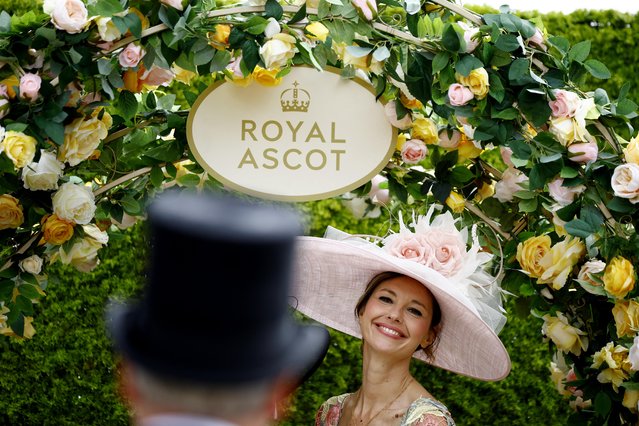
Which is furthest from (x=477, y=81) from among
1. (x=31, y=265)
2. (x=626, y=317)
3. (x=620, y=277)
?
(x=31, y=265)

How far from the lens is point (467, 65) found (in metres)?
2.86

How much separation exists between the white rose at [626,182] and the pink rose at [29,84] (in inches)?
66.2

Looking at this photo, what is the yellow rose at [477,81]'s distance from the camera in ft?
9.39

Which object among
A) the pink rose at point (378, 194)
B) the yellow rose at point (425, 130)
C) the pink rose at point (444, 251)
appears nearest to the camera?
the pink rose at point (444, 251)

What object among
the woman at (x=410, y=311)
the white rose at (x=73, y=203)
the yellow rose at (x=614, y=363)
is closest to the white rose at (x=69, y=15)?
the white rose at (x=73, y=203)

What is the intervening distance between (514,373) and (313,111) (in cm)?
254

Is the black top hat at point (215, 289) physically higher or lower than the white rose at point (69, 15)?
higher

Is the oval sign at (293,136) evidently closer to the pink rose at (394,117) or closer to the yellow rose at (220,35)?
the pink rose at (394,117)

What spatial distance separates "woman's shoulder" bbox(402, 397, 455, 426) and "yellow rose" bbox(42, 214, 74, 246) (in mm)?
1241

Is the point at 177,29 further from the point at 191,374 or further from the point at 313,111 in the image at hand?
the point at 191,374

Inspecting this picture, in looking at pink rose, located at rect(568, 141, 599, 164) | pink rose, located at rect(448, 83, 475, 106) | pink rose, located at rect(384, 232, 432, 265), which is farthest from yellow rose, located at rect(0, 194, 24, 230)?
pink rose, located at rect(568, 141, 599, 164)

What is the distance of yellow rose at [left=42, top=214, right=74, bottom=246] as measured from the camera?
3197 mm

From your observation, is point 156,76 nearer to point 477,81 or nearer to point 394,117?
point 394,117

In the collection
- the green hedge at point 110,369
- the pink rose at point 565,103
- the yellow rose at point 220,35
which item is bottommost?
the green hedge at point 110,369
